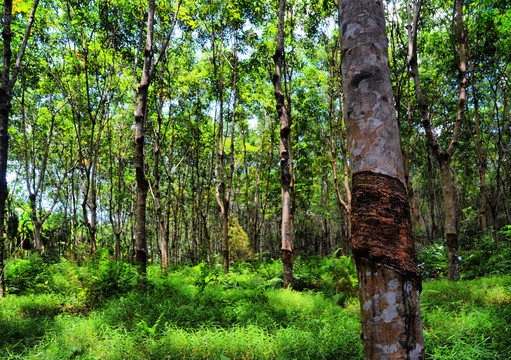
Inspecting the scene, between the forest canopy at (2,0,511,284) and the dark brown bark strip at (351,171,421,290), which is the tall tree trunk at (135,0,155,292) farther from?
the dark brown bark strip at (351,171,421,290)

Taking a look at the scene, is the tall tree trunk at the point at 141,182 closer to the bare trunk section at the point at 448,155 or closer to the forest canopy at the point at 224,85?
the forest canopy at the point at 224,85

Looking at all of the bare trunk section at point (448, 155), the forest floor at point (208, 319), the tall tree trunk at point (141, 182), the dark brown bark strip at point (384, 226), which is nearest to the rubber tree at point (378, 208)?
the dark brown bark strip at point (384, 226)

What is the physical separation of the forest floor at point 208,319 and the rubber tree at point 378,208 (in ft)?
5.48

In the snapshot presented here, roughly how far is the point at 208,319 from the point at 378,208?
197 inches

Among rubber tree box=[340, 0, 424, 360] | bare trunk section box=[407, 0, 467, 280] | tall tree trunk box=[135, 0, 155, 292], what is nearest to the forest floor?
tall tree trunk box=[135, 0, 155, 292]

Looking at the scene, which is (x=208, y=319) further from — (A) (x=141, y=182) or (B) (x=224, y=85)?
(B) (x=224, y=85)

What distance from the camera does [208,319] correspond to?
5203 millimetres

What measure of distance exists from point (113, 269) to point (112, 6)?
932cm

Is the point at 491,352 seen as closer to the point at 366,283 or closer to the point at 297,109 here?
the point at 366,283

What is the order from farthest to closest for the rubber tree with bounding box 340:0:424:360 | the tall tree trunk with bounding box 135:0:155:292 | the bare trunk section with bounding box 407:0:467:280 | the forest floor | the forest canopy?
1. the forest canopy
2. the tall tree trunk with bounding box 135:0:155:292
3. the bare trunk section with bounding box 407:0:467:280
4. the forest floor
5. the rubber tree with bounding box 340:0:424:360

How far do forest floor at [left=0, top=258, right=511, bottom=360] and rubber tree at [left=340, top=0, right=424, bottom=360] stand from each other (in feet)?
5.48

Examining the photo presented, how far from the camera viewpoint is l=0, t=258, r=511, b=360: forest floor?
3.66m

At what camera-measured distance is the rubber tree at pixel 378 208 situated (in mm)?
1132

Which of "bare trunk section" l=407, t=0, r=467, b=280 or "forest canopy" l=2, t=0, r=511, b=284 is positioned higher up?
"forest canopy" l=2, t=0, r=511, b=284
